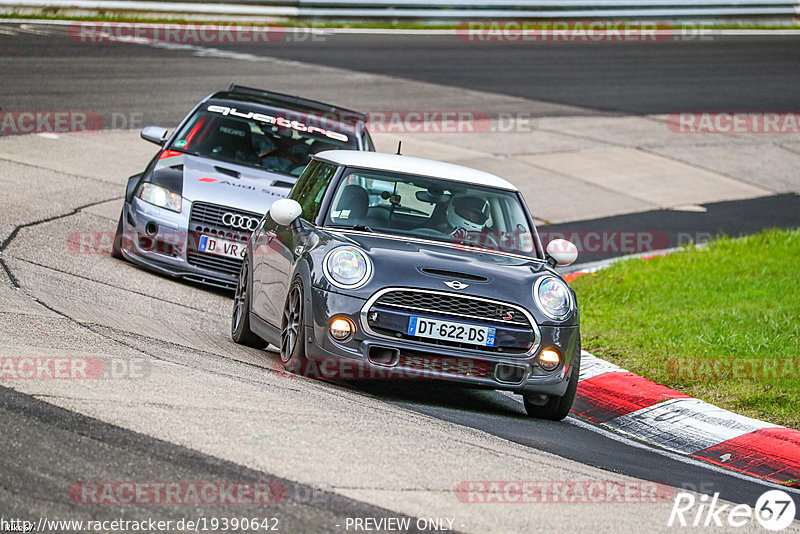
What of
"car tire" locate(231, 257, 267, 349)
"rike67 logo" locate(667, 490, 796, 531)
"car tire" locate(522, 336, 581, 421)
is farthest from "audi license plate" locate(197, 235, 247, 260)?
"rike67 logo" locate(667, 490, 796, 531)

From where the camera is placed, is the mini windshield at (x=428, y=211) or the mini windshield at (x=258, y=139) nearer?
the mini windshield at (x=428, y=211)

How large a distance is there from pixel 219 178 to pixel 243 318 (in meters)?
2.38

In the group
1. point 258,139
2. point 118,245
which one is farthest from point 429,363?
point 258,139

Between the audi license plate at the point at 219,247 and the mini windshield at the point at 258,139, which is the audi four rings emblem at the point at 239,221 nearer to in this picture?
the audi license plate at the point at 219,247

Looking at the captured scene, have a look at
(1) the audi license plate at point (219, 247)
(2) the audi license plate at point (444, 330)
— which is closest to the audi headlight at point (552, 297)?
(2) the audi license plate at point (444, 330)

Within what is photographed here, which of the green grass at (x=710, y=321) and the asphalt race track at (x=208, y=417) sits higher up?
the asphalt race track at (x=208, y=417)

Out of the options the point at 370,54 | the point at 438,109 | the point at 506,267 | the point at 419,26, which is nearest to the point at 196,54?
the point at 370,54

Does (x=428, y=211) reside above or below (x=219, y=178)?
above

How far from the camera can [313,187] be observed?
881 cm

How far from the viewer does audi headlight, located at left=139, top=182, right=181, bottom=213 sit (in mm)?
10758

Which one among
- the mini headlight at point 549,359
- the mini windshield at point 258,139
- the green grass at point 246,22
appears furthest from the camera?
the green grass at point 246,22

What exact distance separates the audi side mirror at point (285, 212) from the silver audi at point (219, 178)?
219 cm

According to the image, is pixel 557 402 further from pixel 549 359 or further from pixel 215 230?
pixel 215 230

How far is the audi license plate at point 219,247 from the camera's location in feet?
34.8
